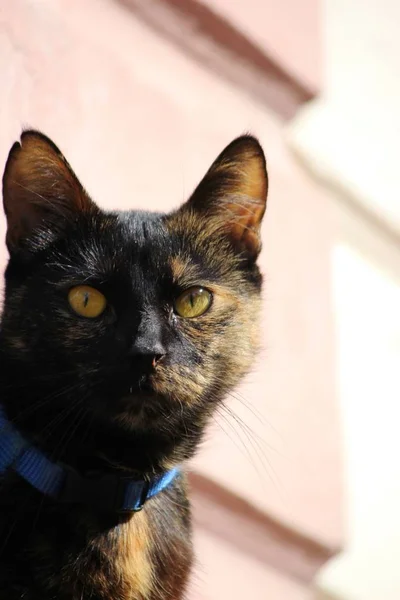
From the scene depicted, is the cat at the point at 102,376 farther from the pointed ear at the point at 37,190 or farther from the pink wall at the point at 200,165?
the pink wall at the point at 200,165

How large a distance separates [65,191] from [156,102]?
0.73m

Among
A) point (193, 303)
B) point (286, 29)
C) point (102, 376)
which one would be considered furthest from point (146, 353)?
point (286, 29)

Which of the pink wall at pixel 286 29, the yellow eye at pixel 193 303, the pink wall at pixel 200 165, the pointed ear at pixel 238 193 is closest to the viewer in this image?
the yellow eye at pixel 193 303

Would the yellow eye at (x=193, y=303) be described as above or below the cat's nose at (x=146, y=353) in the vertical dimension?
above

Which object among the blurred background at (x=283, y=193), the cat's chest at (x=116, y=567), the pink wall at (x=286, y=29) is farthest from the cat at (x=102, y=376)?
the pink wall at (x=286, y=29)

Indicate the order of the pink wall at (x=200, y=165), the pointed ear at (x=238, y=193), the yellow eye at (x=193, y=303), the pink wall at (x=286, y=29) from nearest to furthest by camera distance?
the yellow eye at (x=193, y=303) < the pointed ear at (x=238, y=193) < the pink wall at (x=200, y=165) < the pink wall at (x=286, y=29)

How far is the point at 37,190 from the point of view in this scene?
147 centimetres

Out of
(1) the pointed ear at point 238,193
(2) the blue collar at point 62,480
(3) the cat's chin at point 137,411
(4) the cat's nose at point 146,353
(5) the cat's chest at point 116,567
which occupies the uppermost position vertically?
(1) the pointed ear at point 238,193

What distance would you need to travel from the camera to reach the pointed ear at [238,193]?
1.56m

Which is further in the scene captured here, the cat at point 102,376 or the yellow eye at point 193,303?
the yellow eye at point 193,303

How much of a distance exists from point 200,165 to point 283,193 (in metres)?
0.27

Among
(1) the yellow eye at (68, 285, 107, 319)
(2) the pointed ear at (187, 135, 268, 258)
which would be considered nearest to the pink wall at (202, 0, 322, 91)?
(2) the pointed ear at (187, 135, 268, 258)

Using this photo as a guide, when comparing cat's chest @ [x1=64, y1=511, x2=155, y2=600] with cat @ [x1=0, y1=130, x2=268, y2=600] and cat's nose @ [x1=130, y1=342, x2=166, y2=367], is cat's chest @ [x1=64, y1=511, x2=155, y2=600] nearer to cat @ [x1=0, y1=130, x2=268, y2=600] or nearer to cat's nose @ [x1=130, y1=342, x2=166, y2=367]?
cat @ [x1=0, y1=130, x2=268, y2=600]

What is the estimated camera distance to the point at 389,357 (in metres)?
2.56
